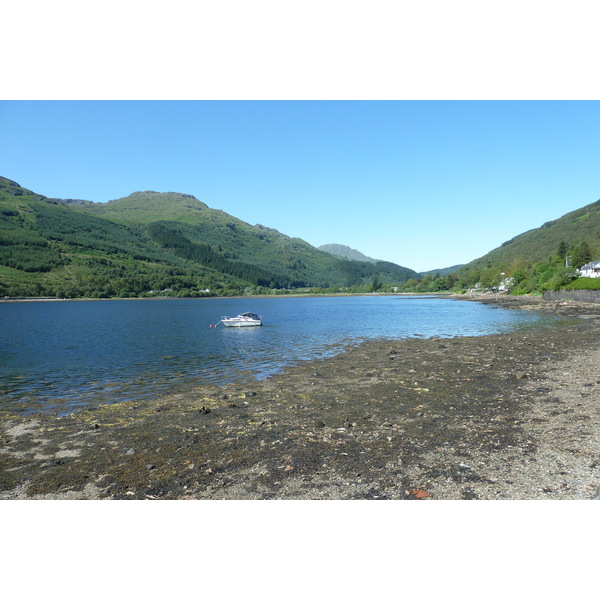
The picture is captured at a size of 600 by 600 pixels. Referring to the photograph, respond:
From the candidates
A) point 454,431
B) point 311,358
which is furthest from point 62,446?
point 311,358

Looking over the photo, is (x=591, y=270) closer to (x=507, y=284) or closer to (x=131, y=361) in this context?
(x=507, y=284)

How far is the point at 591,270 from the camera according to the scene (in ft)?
437

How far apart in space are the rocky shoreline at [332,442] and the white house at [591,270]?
136733mm

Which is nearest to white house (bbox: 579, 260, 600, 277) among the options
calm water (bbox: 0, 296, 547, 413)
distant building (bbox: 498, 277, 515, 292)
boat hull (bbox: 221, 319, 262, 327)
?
distant building (bbox: 498, 277, 515, 292)

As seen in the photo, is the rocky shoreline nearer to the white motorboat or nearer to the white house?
the white motorboat

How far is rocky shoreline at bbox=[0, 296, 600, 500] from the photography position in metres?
8.91

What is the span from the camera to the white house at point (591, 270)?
130 meters

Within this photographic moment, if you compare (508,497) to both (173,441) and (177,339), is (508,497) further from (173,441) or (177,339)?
(177,339)

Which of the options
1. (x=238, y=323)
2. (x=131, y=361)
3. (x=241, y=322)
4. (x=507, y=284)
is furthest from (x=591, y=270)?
(x=131, y=361)

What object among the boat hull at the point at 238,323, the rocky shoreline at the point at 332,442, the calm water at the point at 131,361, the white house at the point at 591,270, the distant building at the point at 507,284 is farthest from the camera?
the distant building at the point at 507,284

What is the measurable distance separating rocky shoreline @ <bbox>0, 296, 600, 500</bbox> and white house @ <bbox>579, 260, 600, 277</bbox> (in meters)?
137

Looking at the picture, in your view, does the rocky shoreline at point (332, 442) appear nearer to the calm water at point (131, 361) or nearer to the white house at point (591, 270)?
the calm water at point (131, 361)

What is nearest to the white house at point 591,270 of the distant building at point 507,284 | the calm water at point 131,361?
the distant building at point 507,284

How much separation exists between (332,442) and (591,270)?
155 meters
